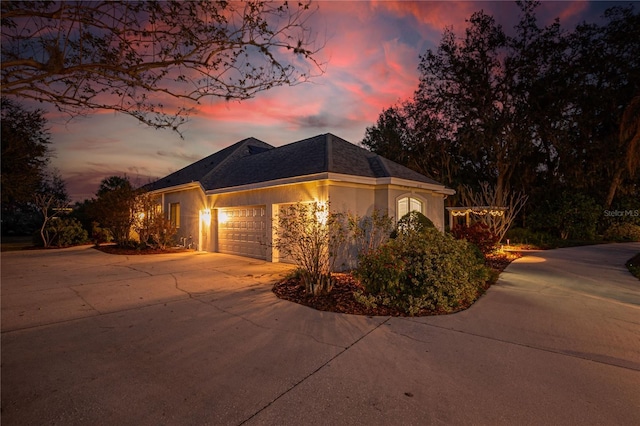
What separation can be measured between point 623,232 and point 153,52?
2709 centimetres

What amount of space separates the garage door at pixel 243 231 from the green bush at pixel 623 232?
2231 cm

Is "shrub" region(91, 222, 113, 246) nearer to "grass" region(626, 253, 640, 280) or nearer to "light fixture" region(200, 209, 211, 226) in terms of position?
"light fixture" region(200, 209, 211, 226)

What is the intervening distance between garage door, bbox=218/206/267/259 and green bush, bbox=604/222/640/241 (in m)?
22.3

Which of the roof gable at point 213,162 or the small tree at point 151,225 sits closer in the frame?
the small tree at point 151,225

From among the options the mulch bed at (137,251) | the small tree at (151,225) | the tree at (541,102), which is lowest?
the mulch bed at (137,251)

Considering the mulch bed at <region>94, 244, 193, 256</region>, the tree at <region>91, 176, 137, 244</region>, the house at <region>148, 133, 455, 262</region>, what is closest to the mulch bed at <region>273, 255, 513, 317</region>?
the house at <region>148, 133, 455, 262</region>

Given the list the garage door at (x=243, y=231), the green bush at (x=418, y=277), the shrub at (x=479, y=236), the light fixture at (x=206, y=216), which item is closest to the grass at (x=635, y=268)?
the shrub at (x=479, y=236)

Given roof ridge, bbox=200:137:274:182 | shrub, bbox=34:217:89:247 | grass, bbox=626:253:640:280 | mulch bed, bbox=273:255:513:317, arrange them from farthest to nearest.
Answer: shrub, bbox=34:217:89:247 < roof ridge, bbox=200:137:274:182 < grass, bbox=626:253:640:280 < mulch bed, bbox=273:255:513:317

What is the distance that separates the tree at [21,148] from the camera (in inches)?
459

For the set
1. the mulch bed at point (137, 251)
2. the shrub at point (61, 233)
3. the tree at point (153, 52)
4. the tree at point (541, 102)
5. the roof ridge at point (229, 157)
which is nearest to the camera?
the tree at point (153, 52)

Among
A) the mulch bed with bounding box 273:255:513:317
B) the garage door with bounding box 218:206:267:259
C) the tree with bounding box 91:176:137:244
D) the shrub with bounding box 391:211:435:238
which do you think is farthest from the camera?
the tree with bounding box 91:176:137:244

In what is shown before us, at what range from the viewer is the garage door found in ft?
39.1

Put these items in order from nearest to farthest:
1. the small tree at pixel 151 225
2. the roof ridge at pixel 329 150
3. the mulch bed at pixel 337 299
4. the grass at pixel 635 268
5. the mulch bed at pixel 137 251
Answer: the mulch bed at pixel 337 299 → the grass at pixel 635 268 → the roof ridge at pixel 329 150 → the mulch bed at pixel 137 251 → the small tree at pixel 151 225

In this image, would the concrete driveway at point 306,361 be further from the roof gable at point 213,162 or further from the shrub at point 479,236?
the roof gable at point 213,162
